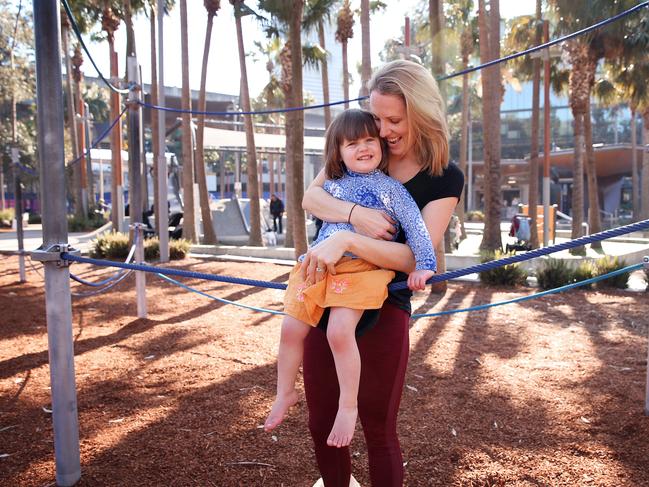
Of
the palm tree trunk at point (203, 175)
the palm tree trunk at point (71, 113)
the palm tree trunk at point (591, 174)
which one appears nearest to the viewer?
the palm tree trunk at point (203, 175)

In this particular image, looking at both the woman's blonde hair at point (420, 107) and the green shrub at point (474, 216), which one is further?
the green shrub at point (474, 216)

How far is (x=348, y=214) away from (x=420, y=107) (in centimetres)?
41

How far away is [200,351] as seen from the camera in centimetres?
521

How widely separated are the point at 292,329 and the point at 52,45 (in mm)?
1674

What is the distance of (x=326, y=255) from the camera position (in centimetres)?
184

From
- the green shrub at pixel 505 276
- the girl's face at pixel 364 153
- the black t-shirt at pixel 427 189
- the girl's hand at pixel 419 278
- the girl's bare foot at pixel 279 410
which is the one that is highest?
the girl's face at pixel 364 153

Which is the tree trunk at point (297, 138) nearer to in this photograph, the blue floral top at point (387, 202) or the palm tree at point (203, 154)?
the palm tree at point (203, 154)

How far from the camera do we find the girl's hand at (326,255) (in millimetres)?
1839

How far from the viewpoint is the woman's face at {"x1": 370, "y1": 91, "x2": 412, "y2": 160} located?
1873 mm

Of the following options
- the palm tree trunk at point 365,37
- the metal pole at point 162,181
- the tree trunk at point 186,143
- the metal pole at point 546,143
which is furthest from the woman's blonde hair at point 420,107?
the tree trunk at point 186,143

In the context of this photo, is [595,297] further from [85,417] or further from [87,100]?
[87,100]

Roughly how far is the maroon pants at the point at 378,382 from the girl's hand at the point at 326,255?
22 centimetres

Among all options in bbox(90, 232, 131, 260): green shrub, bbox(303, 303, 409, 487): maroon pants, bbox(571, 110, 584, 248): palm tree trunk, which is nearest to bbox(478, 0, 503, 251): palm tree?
bbox(571, 110, 584, 248): palm tree trunk

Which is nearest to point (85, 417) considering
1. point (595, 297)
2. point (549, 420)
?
point (549, 420)
